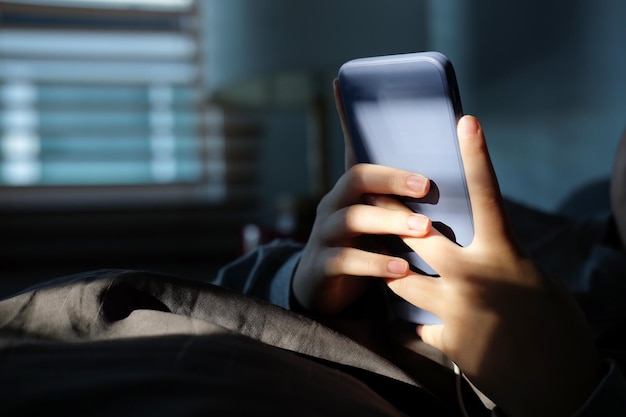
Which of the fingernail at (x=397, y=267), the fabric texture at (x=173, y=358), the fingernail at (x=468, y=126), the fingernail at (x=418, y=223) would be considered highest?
the fingernail at (x=468, y=126)

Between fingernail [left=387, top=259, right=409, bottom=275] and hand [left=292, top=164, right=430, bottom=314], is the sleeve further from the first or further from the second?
fingernail [left=387, top=259, right=409, bottom=275]

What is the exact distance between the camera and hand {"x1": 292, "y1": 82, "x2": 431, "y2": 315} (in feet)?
1.36

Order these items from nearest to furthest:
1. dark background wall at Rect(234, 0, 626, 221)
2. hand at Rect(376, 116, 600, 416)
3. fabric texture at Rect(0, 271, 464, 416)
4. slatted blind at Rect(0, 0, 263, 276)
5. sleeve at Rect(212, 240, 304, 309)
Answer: fabric texture at Rect(0, 271, 464, 416)
hand at Rect(376, 116, 600, 416)
sleeve at Rect(212, 240, 304, 309)
dark background wall at Rect(234, 0, 626, 221)
slatted blind at Rect(0, 0, 263, 276)

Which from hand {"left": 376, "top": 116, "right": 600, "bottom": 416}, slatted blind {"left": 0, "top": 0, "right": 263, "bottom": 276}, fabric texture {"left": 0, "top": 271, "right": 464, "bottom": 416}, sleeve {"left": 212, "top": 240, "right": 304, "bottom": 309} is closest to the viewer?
fabric texture {"left": 0, "top": 271, "right": 464, "bottom": 416}

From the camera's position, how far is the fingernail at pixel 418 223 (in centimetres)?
40

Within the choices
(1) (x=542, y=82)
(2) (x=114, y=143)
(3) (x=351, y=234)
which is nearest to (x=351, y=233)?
(3) (x=351, y=234)

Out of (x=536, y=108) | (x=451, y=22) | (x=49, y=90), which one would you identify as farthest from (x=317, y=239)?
(x=49, y=90)

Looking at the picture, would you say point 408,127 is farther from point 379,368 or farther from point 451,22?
point 451,22

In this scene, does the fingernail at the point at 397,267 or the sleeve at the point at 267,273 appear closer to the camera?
the fingernail at the point at 397,267

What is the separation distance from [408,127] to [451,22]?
141 centimetres

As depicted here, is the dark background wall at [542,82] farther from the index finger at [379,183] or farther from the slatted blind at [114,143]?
the slatted blind at [114,143]

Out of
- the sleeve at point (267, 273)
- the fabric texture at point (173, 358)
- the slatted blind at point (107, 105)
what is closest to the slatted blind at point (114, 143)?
the slatted blind at point (107, 105)

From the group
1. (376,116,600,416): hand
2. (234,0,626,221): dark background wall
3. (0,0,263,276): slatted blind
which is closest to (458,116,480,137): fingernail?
(376,116,600,416): hand

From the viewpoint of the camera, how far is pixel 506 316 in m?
0.38
